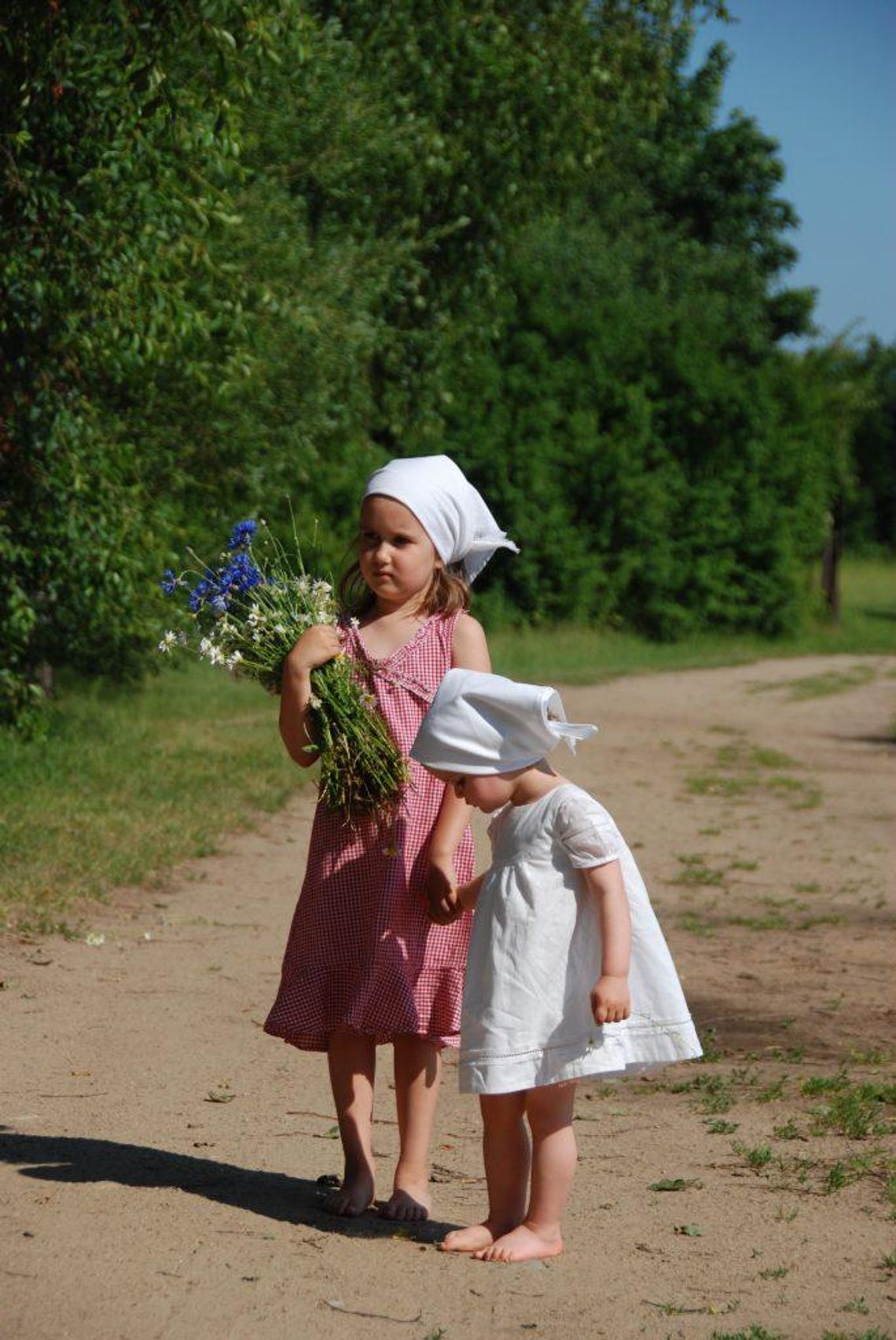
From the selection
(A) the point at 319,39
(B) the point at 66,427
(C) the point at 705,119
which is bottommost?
(B) the point at 66,427

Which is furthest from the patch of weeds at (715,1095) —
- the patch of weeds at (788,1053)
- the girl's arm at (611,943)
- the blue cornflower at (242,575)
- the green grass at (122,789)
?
the green grass at (122,789)

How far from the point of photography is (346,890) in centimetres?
410

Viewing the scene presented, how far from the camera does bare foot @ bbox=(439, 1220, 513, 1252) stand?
12.4 feet

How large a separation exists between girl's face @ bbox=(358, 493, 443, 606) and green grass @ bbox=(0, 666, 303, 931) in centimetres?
344

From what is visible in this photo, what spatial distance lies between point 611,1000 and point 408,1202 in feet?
2.65

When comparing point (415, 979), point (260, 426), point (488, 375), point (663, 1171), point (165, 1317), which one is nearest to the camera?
point (165, 1317)

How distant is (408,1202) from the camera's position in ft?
13.2

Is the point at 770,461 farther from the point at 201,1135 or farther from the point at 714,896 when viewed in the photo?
the point at 201,1135

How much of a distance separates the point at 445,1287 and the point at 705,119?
37.4 m

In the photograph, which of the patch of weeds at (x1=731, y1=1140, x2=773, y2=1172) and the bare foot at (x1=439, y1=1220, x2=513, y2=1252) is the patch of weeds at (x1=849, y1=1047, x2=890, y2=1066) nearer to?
the patch of weeds at (x1=731, y1=1140, x2=773, y2=1172)

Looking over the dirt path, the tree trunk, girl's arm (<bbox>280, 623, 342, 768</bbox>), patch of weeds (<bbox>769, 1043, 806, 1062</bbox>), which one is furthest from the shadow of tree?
the tree trunk

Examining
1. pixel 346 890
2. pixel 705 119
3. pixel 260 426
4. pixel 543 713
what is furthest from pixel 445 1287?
pixel 705 119

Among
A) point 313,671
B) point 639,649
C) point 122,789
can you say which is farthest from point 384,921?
point 639,649

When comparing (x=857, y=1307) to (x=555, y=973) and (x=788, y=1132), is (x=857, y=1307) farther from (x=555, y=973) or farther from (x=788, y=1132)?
(x=788, y=1132)
